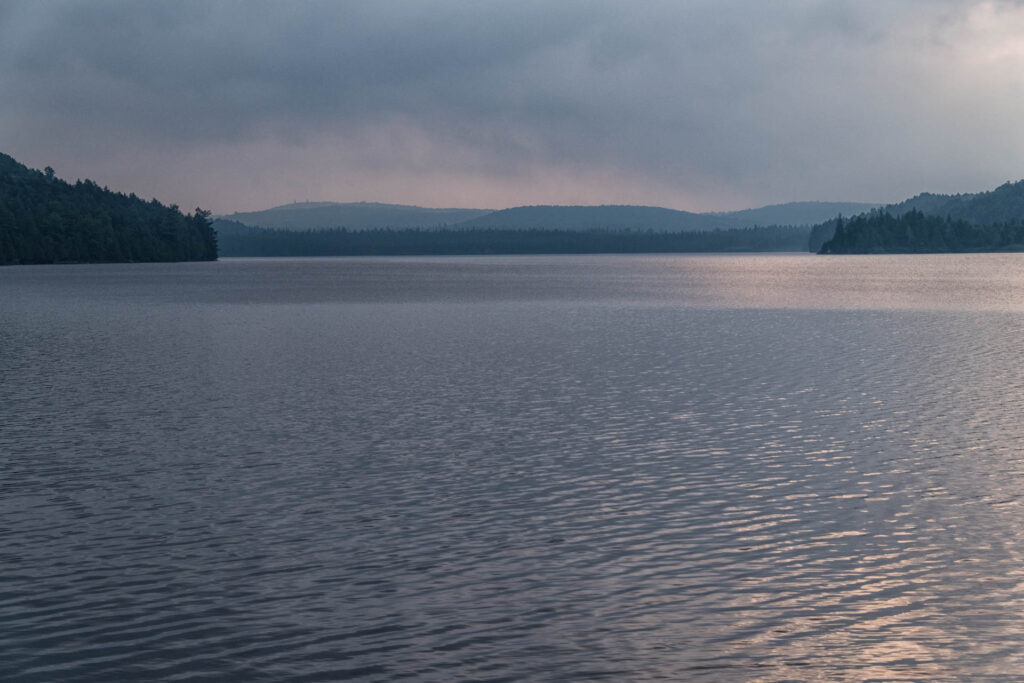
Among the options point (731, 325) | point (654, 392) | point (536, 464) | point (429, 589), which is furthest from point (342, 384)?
point (731, 325)

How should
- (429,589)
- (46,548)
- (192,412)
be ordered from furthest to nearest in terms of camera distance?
(192,412) < (46,548) < (429,589)

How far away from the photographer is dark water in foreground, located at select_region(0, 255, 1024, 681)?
11.7m

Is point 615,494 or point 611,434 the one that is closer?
point 615,494

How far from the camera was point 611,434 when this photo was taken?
25.5 meters

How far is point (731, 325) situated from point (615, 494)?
47842 millimetres

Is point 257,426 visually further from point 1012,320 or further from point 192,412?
point 1012,320

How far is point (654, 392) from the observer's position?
109 ft

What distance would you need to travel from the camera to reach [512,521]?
17266mm

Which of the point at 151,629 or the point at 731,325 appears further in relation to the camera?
the point at 731,325

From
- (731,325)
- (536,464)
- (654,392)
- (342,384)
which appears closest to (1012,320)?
(731,325)

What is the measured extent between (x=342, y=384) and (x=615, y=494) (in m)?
18.2

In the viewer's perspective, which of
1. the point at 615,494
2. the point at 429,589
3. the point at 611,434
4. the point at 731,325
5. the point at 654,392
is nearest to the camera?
the point at 429,589

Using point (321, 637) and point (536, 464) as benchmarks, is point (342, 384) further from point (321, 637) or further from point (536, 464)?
point (321, 637)

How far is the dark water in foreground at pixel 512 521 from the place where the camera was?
11.7 metres
